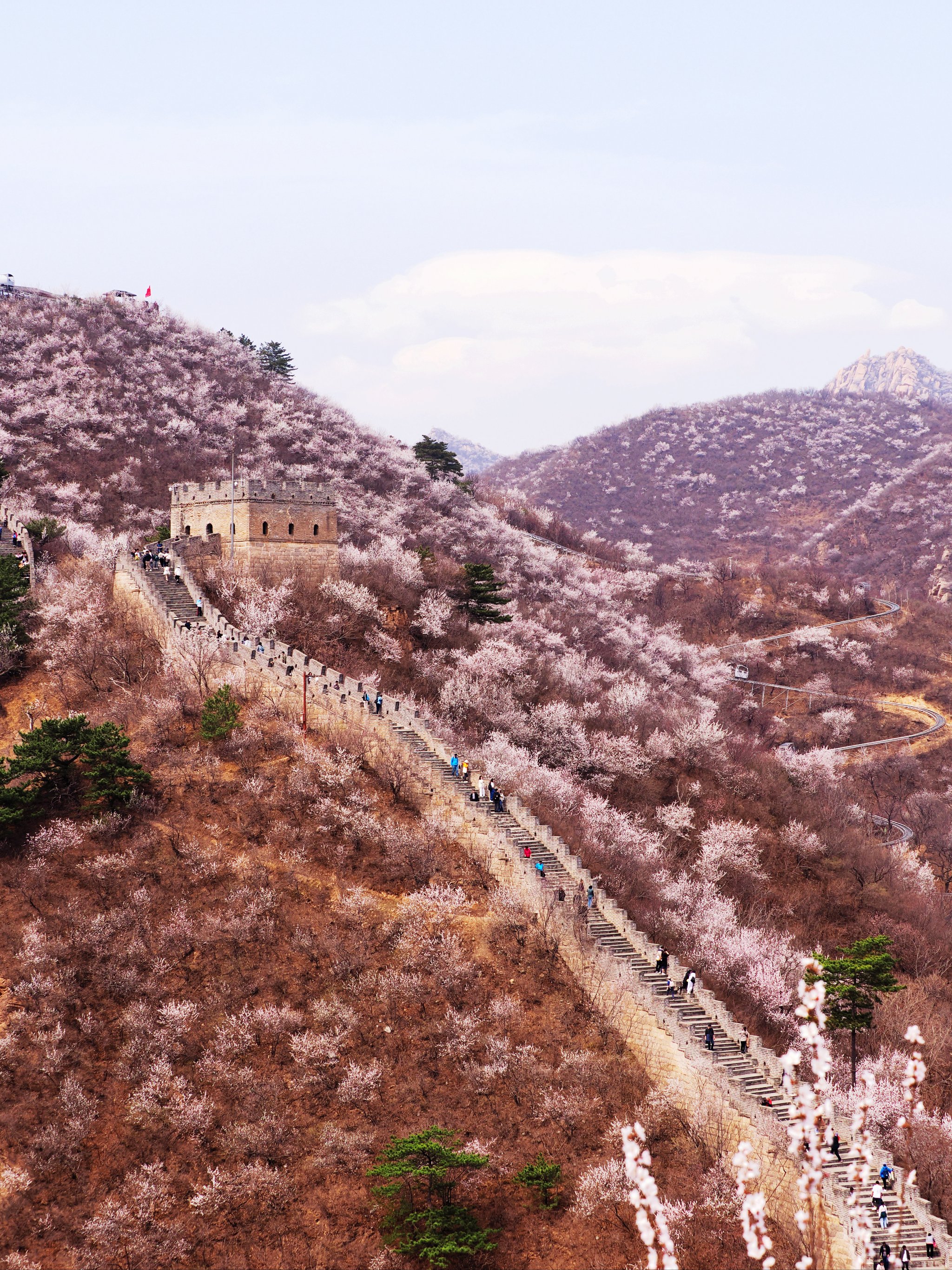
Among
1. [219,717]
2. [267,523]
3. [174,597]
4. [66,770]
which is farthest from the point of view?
[267,523]

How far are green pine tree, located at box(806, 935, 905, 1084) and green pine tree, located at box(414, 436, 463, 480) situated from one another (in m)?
60.3

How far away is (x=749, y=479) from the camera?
173m

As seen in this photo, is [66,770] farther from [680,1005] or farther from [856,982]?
[856,982]

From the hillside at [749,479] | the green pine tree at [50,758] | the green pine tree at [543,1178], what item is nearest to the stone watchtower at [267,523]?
the green pine tree at [50,758]

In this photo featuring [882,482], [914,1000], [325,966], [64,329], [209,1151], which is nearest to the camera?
[209,1151]

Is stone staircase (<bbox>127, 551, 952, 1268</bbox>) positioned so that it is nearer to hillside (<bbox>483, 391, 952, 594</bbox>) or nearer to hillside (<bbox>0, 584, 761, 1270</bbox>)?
hillside (<bbox>0, 584, 761, 1270</bbox>)

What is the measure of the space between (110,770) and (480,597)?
2678 centimetres

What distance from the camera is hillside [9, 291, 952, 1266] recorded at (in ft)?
107

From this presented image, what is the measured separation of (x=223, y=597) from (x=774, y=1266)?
31.6m

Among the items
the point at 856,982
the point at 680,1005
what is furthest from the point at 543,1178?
the point at 856,982

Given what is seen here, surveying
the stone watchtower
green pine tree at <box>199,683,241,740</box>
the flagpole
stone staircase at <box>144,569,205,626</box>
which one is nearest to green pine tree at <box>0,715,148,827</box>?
green pine tree at <box>199,683,241,740</box>

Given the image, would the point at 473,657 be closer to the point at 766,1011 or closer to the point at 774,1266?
the point at 766,1011

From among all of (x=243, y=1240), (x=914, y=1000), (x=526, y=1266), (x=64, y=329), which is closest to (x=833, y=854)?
(x=914, y=1000)

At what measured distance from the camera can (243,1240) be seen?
24.8 m
